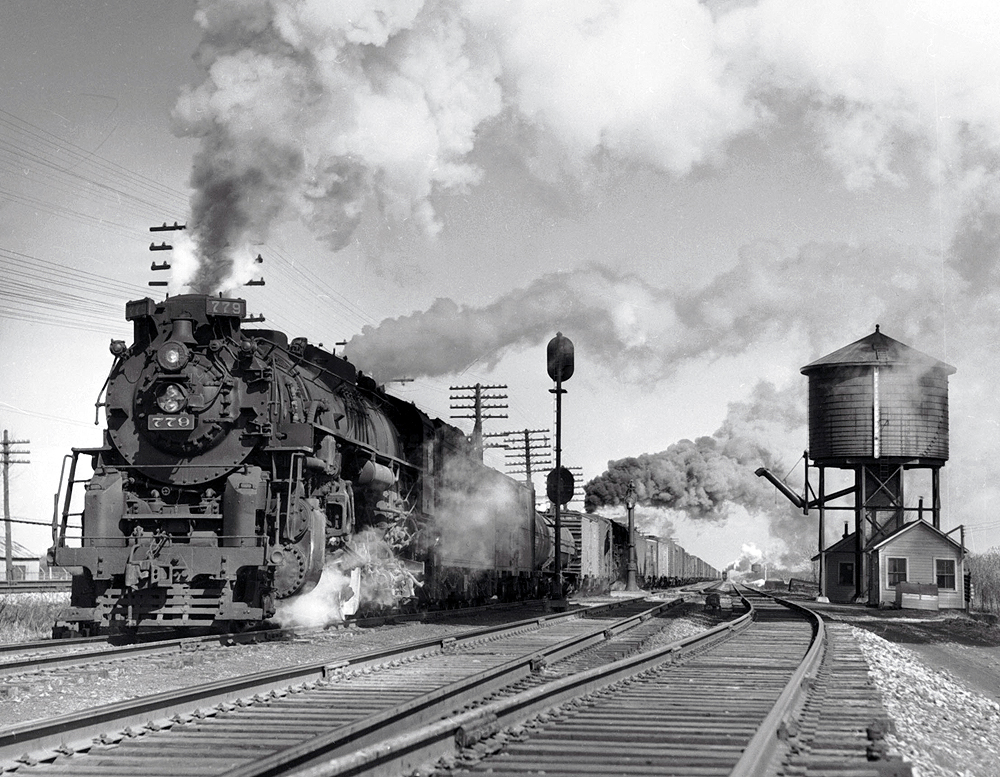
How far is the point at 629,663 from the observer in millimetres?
10898

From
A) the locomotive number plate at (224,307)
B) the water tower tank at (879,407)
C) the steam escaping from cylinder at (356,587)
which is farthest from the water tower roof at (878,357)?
the locomotive number plate at (224,307)

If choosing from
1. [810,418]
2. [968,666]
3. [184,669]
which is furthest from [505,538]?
[810,418]

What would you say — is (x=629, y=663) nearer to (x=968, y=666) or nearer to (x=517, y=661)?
(x=517, y=661)

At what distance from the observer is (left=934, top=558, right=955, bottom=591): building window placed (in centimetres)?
3894

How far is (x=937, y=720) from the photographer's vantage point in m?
9.13

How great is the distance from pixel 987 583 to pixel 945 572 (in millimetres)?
3321

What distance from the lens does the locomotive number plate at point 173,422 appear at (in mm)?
15000

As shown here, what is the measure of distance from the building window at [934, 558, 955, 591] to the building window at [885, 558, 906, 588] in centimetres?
102

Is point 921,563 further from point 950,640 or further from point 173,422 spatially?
point 173,422

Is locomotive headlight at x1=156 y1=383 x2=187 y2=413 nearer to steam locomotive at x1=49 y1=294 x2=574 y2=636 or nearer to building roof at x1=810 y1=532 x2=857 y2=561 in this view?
steam locomotive at x1=49 y1=294 x2=574 y2=636

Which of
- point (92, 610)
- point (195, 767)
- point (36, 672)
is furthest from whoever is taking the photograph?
point (92, 610)

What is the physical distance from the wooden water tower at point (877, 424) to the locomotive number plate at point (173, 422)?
3186cm

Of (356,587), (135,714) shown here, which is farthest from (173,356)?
(135,714)

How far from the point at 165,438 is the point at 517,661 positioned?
644 centimetres
